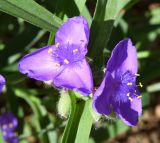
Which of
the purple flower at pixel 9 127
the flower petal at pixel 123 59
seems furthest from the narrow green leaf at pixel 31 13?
the purple flower at pixel 9 127

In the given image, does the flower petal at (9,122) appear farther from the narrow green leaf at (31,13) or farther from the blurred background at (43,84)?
the narrow green leaf at (31,13)

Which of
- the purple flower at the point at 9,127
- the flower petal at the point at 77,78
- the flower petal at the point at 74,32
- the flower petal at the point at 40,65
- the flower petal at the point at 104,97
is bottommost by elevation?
the purple flower at the point at 9,127

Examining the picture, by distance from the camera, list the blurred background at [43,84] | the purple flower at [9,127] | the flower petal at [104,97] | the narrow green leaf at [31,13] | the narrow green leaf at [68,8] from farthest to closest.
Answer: the purple flower at [9,127] < the blurred background at [43,84] < the narrow green leaf at [68,8] < the narrow green leaf at [31,13] < the flower petal at [104,97]

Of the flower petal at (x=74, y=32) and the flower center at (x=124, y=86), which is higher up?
the flower petal at (x=74, y=32)

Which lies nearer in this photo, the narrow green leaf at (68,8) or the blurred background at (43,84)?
the narrow green leaf at (68,8)

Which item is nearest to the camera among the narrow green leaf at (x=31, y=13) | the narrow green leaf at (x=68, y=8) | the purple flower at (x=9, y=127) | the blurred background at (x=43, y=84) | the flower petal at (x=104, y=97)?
the flower petal at (x=104, y=97)

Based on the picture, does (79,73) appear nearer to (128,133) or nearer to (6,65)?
(6,65)
